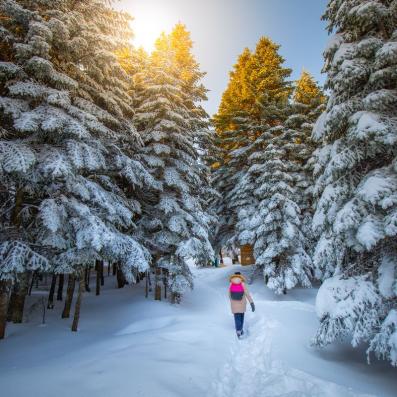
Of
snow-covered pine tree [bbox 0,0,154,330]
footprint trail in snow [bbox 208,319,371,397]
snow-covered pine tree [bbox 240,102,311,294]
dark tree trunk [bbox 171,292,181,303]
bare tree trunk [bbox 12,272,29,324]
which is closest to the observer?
footprint trail in snow [bbox 208,319,371,397]

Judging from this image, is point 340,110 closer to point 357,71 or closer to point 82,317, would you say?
point 357,71

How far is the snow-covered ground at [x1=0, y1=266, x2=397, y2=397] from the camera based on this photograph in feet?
16.5

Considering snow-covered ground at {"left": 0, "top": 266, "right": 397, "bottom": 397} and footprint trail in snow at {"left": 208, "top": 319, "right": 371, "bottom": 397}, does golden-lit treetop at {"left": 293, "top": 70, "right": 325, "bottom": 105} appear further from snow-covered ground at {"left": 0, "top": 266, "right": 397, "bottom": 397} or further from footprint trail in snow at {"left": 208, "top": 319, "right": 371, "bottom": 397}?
footprint trail in snow at {"left": 208, "top": 319, "right": 371, "bottom": 397}

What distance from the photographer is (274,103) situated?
20969 mm

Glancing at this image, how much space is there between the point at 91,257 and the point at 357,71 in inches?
356

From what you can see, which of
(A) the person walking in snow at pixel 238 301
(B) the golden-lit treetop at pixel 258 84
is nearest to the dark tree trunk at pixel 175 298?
(A) the person walking in snow at pixel 238 301

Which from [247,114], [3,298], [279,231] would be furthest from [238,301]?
[247,114]

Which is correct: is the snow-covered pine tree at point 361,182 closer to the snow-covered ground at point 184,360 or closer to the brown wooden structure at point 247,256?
the snow-covered ground at point 184,360

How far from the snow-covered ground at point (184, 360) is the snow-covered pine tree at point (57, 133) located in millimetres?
2254

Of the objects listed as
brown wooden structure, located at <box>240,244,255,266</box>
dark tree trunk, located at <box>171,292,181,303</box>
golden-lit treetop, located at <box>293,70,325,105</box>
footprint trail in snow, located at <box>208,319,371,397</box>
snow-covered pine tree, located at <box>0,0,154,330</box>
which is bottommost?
footprint trail in snow, located at <box>208,319,371,397</box>

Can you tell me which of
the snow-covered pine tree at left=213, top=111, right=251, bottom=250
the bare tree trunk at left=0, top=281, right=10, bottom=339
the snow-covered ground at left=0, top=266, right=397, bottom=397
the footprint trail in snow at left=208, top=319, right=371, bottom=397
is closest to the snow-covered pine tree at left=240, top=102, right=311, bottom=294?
the snow-covered pine tree at left=213, top=111, right=251, bottom=250

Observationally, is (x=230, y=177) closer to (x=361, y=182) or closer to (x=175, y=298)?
(x=175, y=298)

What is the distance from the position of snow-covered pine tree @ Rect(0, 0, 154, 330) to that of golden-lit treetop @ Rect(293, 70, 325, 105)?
14.2 metres

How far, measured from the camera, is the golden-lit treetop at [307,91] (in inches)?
782
